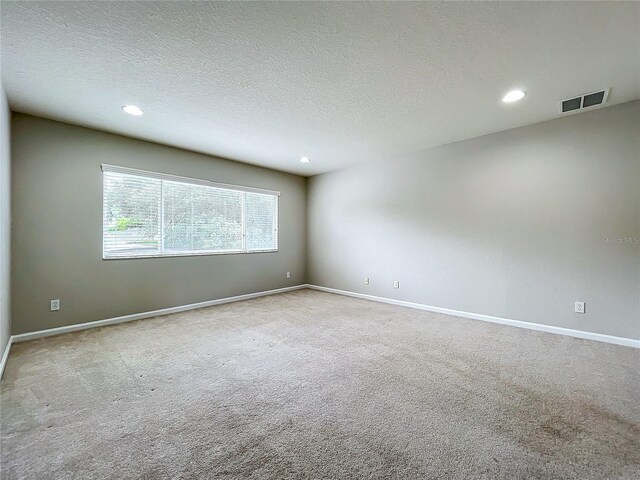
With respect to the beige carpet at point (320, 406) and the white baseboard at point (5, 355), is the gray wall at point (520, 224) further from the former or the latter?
the white baseboard at point (5, 355)

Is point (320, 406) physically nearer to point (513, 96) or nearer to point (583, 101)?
point (513, 96)

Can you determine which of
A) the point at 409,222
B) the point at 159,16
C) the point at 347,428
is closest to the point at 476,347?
the point at 347,428

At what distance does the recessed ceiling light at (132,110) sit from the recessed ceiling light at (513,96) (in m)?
3.79

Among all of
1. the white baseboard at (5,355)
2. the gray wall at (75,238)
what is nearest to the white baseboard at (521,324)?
the gray wall at (75,238)

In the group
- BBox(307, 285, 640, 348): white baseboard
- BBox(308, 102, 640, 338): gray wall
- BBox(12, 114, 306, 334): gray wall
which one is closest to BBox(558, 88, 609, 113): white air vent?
BBox(308, 102, 640, 338): gray wall

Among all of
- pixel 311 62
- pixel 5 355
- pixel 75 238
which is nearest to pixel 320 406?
pixel 311 62

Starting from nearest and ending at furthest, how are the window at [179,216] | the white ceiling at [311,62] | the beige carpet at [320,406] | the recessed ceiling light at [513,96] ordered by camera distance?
the beige carpet at [320,406]
the white ceiling at [311,62]
the recessed ceiling light at [513,96]
the window at [179,216]

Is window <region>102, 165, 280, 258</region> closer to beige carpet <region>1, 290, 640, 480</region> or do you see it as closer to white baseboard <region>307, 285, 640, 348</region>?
beige carpet <region>1, 290, 640, 480</region>

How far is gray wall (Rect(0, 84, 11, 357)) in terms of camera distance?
241 centimetres

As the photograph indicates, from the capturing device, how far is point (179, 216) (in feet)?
14.0

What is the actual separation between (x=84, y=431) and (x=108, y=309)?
7.91 feet

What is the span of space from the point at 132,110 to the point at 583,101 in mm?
4715

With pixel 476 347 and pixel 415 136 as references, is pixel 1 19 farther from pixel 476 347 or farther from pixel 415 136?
pixel 476 347

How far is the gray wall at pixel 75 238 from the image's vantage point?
3.06 m
